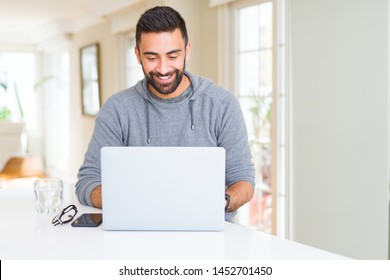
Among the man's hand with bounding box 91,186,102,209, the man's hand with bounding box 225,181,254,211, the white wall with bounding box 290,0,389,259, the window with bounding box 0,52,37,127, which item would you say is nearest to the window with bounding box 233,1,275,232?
the white wall with bounding box 290,0,389,259

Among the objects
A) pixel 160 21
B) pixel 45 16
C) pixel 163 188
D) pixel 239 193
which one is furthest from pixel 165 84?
pixel 45 16

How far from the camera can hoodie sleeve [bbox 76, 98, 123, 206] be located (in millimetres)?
1741

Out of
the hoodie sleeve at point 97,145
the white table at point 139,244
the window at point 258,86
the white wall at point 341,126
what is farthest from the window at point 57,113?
the white table at point 139,244

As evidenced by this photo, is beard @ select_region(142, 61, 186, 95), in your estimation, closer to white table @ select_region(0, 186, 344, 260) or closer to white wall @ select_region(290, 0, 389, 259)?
white table @ select_region(0, 186, 344, 260)

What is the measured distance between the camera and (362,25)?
2.89 m

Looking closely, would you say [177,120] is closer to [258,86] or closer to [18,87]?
[258,86]

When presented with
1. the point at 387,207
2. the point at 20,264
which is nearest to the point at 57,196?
the point at 20,264

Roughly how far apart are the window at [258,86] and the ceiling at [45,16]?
1696 millimetres

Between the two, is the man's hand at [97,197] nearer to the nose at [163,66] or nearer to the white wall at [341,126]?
the nose at [163,66]

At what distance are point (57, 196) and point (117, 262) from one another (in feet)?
1.85

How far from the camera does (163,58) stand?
1748mm

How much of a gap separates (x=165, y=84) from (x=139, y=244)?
2.24 feet

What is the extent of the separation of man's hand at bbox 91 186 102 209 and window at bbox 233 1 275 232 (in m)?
2.08

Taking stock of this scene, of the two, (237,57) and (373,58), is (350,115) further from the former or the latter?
(237,57)
